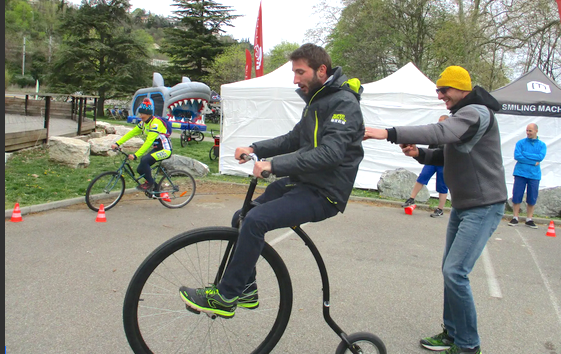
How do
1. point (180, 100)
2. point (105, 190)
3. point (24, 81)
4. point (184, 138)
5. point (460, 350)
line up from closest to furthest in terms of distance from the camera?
point (460, 350)
point (105, 190)
point (184, 138)
point (180, 100)
point (24, 81)

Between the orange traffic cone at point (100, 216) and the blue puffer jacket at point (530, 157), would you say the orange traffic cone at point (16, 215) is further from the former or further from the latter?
the blue puffer jacket at point (530, 157)

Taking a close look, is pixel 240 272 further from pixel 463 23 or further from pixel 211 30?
pixel 211 30

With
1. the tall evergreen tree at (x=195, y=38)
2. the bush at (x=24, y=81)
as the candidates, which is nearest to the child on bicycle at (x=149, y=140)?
the tall evergreen tree at (x=195, y=38)

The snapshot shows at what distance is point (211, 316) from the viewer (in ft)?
9.10

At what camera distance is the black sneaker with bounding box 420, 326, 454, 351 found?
3410 mm

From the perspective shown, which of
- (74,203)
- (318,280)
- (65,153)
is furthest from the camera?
(65,153)

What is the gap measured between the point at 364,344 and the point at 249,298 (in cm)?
89

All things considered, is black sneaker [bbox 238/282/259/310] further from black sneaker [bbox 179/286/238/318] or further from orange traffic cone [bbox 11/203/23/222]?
orange traffic cone [bbox 11/203/23/222]

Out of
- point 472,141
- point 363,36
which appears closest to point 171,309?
point 472,141

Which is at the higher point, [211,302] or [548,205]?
[211,302]

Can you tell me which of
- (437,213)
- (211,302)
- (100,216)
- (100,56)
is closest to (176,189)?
(100,216)

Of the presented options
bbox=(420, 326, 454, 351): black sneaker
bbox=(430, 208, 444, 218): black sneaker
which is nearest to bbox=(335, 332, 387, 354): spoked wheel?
bbox=(420, 326, 454, 351): black sneaker

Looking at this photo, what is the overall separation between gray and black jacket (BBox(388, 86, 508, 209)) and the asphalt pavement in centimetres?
130

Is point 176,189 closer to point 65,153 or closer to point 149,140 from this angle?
point 149,140
